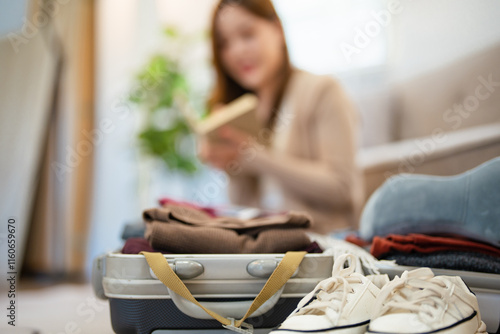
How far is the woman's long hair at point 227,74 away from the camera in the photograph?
4.91ft

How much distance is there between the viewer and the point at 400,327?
44 centimetres

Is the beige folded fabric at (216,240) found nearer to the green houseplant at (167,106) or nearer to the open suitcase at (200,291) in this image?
the open suitcase at (200,291)

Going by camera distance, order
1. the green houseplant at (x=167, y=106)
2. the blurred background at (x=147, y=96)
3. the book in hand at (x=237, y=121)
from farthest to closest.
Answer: the green houseplant at (x=167, y=106)
the book in hand at (x=237, y=121)
the blurred background at (x=147, y=96)

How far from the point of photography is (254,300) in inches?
21.3

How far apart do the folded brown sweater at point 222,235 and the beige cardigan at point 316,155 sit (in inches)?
27.4

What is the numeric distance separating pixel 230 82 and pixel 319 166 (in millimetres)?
539

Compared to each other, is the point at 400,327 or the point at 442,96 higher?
the point at 442,96

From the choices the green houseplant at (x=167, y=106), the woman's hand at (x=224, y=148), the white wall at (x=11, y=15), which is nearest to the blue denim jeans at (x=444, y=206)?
the woman's hand at (x=224, y=148)

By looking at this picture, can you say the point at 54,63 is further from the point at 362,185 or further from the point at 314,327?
the point at 314,327

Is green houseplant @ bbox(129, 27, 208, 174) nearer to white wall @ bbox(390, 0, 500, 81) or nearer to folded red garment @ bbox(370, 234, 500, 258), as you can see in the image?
white wall @ bbox(390, 0, 500, 81)

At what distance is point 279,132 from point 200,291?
3.17 ft

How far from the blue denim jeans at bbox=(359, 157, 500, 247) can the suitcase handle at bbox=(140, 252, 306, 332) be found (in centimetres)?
25

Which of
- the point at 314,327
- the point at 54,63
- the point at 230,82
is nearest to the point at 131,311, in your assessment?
the point at 314,327

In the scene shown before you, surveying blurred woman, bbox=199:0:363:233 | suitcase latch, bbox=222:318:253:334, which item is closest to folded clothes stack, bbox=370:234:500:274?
suitcase latch, bbox=222:318:253:334
